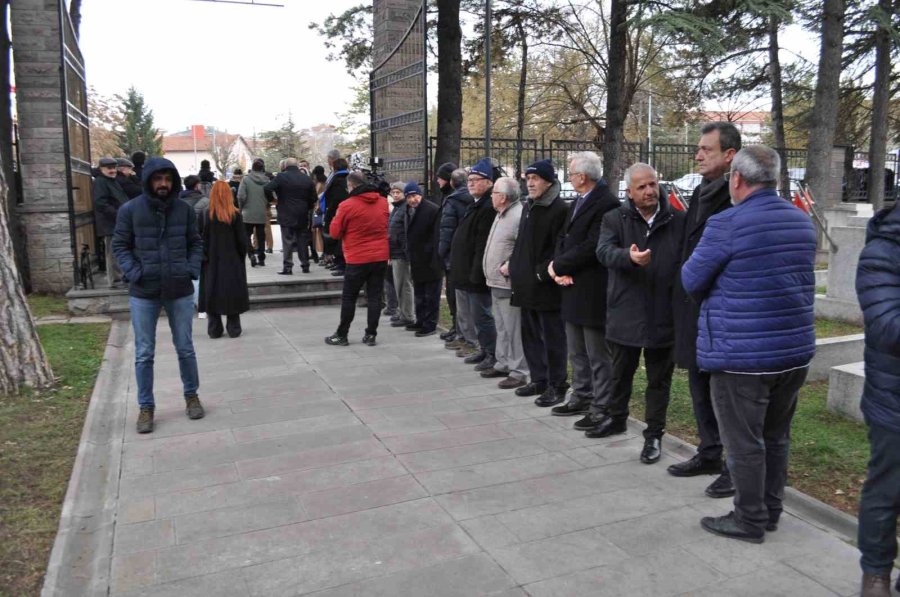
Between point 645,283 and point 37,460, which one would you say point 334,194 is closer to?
point 37,460

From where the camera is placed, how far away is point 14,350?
21.4ft

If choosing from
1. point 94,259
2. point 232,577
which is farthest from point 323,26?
point 232,577

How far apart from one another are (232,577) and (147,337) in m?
2.78

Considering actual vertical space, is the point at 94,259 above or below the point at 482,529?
above

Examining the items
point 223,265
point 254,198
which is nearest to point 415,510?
point 223,265

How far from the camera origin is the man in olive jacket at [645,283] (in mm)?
4773

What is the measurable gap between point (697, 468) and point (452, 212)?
4.25 m

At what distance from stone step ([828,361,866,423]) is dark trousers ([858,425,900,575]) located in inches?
111

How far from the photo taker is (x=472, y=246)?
756cm

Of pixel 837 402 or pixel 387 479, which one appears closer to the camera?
pixel 387 479

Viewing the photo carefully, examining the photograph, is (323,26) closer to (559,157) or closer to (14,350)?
(559,157)

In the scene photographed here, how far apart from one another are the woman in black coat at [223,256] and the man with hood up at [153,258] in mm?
2894

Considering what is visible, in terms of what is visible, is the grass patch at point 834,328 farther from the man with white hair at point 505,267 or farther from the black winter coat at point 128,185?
the black winter coat at point 128,185

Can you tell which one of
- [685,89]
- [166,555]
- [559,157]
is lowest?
[166,555]
